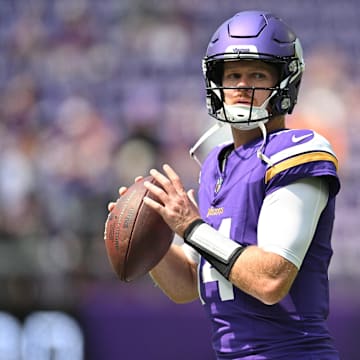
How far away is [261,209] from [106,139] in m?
5.86

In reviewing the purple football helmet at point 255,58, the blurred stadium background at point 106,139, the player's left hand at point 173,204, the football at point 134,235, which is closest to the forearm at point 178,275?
the football at point 134,235

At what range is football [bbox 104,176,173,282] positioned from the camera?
11.3ft

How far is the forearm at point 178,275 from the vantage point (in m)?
3.65

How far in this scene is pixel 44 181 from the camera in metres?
8.16

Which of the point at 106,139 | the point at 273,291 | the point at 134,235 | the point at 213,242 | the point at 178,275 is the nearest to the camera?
the point at 273,291

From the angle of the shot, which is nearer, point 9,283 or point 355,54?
point 9,283

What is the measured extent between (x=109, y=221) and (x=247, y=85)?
70 cm

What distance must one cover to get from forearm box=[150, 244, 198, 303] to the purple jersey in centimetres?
35

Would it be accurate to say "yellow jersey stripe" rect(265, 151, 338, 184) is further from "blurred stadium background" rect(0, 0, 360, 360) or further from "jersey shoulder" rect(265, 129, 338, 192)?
"blurred stadium background" rect(0, 0, 360, 360)

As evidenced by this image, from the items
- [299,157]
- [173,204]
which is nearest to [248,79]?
[299,157]

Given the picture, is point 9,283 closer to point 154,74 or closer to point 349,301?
point 349,301

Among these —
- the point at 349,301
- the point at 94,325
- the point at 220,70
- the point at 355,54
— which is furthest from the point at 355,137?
the point at 220,70

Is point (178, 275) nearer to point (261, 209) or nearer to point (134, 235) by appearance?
point (134, 235)

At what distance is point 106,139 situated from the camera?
8906mm
